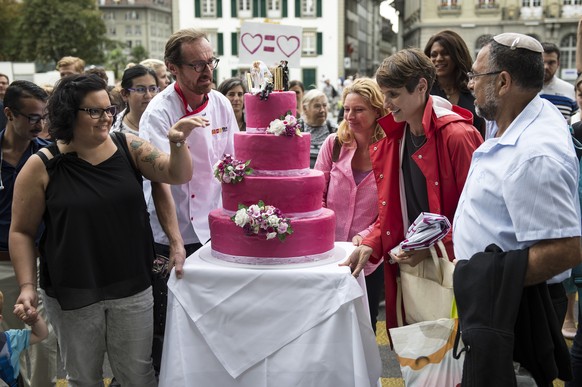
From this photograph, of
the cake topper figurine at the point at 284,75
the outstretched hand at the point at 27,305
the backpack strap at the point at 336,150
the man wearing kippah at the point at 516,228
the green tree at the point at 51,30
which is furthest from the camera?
the green tree at the point at 51,30

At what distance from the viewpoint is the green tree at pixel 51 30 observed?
55.1m

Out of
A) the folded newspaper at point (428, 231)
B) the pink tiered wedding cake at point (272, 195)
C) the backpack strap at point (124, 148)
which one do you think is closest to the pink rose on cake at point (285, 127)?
the pink tiered wedding cake at point (272, 195)

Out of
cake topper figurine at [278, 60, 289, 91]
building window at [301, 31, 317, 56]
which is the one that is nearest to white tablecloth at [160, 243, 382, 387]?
cake topper figurine at [278, 60, 289, 91]

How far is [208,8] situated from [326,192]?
5140 centimetres

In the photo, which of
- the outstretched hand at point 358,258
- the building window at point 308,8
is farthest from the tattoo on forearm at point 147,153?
the building window at point 308,8

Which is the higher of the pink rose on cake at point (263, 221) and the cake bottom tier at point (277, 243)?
the pink rose on cake at point (263, 221)

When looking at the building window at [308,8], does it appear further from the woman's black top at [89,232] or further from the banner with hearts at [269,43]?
the woman's black top at [89,232]

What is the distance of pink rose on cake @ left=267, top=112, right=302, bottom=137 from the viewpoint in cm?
335

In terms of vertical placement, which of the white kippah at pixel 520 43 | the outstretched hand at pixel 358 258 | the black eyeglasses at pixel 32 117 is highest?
the white kippah at pixel 520 43

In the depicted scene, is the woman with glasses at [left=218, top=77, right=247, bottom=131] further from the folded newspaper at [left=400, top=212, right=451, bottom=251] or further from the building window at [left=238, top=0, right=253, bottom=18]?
the building window at [left=238, top=0, right=253, bottom=18]

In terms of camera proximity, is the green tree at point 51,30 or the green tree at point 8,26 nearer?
the green tree at point 8,26

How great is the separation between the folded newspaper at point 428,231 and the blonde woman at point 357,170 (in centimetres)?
91

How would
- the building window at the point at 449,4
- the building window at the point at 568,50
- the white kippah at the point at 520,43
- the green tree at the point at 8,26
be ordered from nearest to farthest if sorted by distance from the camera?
the white kippah at the point at 520,43 → the building window at the point at 568,50 → the building window at the point at 449,4 → the green tree at the point at 8,26

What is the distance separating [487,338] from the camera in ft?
7.54
